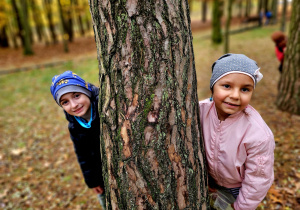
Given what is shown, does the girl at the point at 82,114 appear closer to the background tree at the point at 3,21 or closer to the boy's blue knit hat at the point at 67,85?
the boy's blue knit hat at the point at 67,85

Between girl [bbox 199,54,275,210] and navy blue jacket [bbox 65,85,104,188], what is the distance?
1.04 meters

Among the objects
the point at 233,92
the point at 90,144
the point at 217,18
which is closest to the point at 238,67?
the point at 233,92

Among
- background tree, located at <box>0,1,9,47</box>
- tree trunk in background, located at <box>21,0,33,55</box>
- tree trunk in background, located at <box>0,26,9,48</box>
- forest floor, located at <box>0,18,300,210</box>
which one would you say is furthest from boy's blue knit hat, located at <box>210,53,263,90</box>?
tree trunk in background, located at <box>0,26,9,48</box>

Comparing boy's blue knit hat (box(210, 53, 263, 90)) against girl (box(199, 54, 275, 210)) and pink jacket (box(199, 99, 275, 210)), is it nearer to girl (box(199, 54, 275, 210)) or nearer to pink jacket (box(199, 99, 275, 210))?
girl (box(199, 54, 275, 210))

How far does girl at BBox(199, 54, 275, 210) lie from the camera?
4.67ft

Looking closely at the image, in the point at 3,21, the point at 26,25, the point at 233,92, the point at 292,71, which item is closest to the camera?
the point at 233,92

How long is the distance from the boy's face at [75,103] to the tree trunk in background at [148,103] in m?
0.51

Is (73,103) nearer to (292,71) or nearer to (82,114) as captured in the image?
(82,114)

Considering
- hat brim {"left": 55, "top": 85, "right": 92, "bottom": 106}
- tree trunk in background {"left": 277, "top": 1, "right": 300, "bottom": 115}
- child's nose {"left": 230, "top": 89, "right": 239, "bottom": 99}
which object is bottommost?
tree trunk in background {"left": 277, "top": 1, "right": 300, "bottom": 115}

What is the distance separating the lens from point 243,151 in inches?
59.1

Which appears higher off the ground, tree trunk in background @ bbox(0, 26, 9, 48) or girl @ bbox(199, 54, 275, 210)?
girl @ bbox(199, 54, 275, 210)

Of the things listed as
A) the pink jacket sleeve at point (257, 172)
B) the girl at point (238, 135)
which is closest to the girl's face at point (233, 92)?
the girl at point (238, 135)

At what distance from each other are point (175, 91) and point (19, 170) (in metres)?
4.30

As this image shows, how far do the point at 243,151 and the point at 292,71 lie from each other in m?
3.57
